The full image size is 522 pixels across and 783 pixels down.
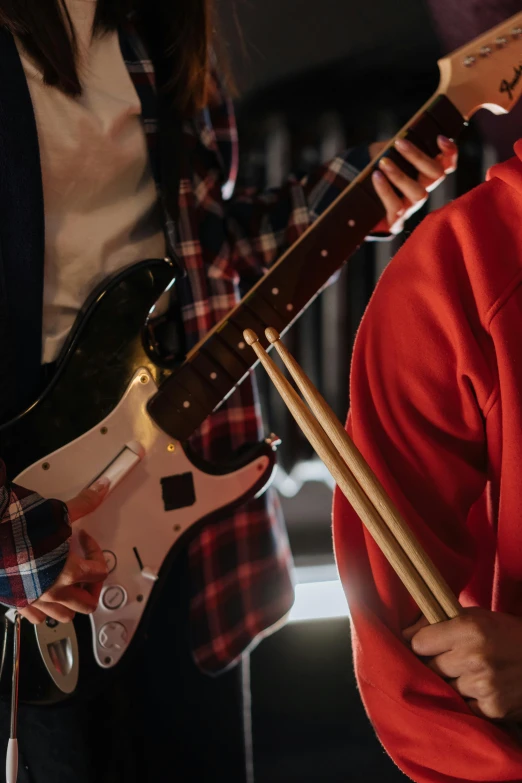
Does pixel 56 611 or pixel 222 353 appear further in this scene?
pixel 222 353

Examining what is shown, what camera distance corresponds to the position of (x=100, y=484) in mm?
782

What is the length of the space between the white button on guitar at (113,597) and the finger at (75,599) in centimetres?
7

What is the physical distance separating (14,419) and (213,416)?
0.83ft

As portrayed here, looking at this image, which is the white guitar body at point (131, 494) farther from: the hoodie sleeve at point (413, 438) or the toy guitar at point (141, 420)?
the hoodie sleeve at point (413, 438)

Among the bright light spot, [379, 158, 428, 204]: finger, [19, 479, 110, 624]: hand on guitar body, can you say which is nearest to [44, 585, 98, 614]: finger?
[19, 479, 110, 624]: hand on guitar body

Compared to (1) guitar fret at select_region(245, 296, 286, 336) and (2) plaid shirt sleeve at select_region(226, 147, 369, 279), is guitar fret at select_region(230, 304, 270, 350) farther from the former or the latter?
(2) plaid shirt sleeve at select_region(226, 147, 369, 279)

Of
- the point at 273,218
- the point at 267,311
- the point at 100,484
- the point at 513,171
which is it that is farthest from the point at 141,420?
the point at 513,171

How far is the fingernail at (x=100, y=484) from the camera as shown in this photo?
777 millimetres

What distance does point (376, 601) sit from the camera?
0.58 m

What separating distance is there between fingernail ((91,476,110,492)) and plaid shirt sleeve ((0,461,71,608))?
3.6 inches

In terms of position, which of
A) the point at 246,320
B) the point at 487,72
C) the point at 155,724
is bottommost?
the point at 155,724

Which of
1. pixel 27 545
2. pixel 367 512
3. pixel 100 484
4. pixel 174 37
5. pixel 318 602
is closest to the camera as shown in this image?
pixel 367 512

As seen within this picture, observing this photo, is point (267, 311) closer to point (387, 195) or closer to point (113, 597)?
point (387, 195)

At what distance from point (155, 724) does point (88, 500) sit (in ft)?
1.00
